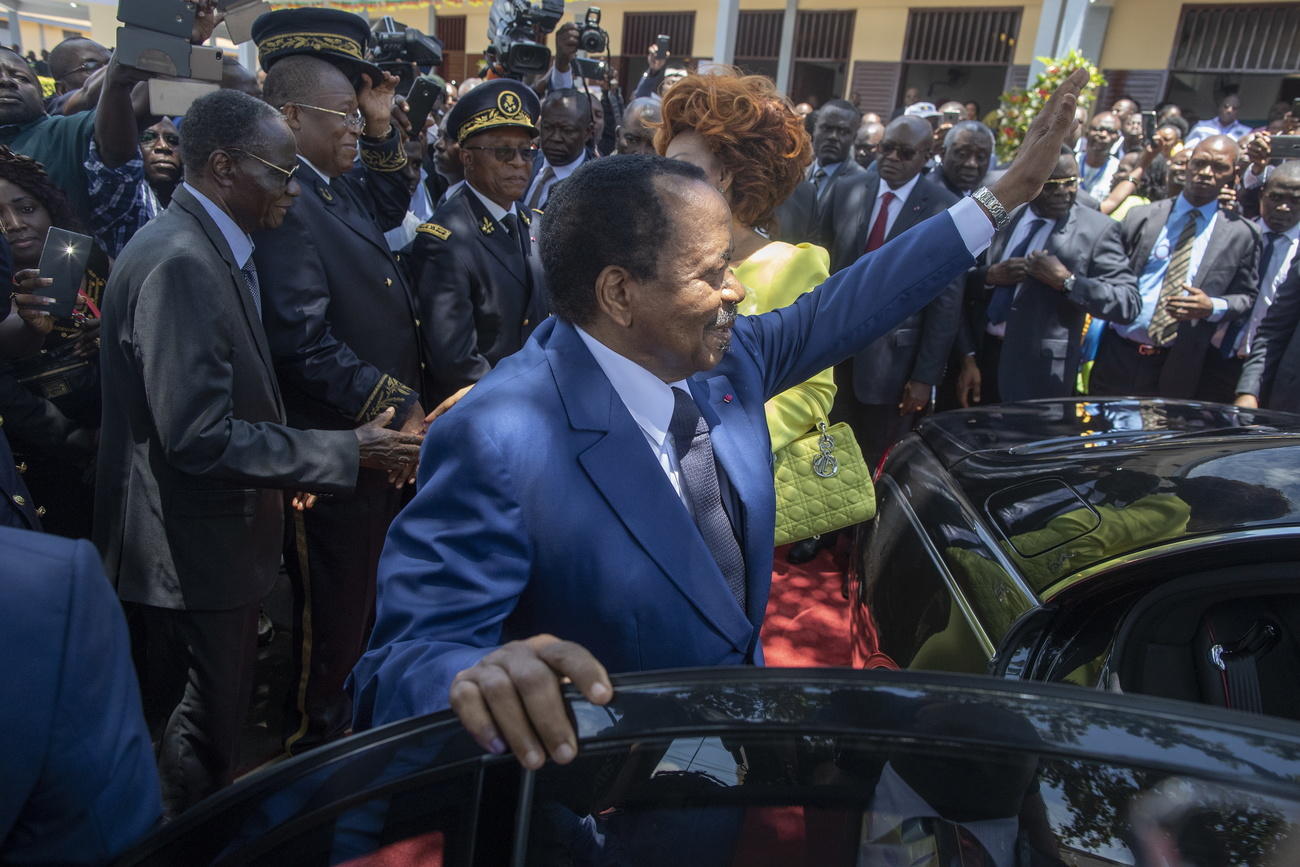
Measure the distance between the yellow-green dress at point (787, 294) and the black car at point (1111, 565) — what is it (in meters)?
0.37

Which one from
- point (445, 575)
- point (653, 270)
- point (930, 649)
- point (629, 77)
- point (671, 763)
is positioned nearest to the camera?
point (671, 763)

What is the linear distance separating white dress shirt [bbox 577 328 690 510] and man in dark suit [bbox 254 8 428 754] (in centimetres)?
129

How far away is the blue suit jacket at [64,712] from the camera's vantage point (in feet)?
2.62

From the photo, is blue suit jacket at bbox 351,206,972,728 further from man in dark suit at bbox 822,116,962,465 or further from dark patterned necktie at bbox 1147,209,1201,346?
dark patterned necktie at bbox 1147,209,1201,346

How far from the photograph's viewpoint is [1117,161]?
7.88 m

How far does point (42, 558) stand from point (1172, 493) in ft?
6.11

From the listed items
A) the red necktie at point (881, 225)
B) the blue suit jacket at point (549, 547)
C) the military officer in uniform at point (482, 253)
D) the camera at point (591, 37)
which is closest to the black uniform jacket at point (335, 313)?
the military officer in uniform at point (482, 253)

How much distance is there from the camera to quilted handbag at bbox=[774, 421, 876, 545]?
7.34ft

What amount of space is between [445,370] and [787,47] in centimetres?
1348

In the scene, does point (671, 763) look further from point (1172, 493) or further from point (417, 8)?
point (417, 8)

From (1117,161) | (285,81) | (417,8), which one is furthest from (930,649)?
(417,8)

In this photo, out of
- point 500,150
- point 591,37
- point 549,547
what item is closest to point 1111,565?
point 549,547

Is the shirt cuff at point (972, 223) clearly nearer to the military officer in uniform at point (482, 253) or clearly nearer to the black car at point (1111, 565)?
the black car at point (1111, 565)

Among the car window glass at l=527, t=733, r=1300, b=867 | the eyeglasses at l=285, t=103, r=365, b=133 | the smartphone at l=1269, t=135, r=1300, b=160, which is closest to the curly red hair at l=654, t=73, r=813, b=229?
the eyeglasses at l=285, t=103, r=365, b=133
